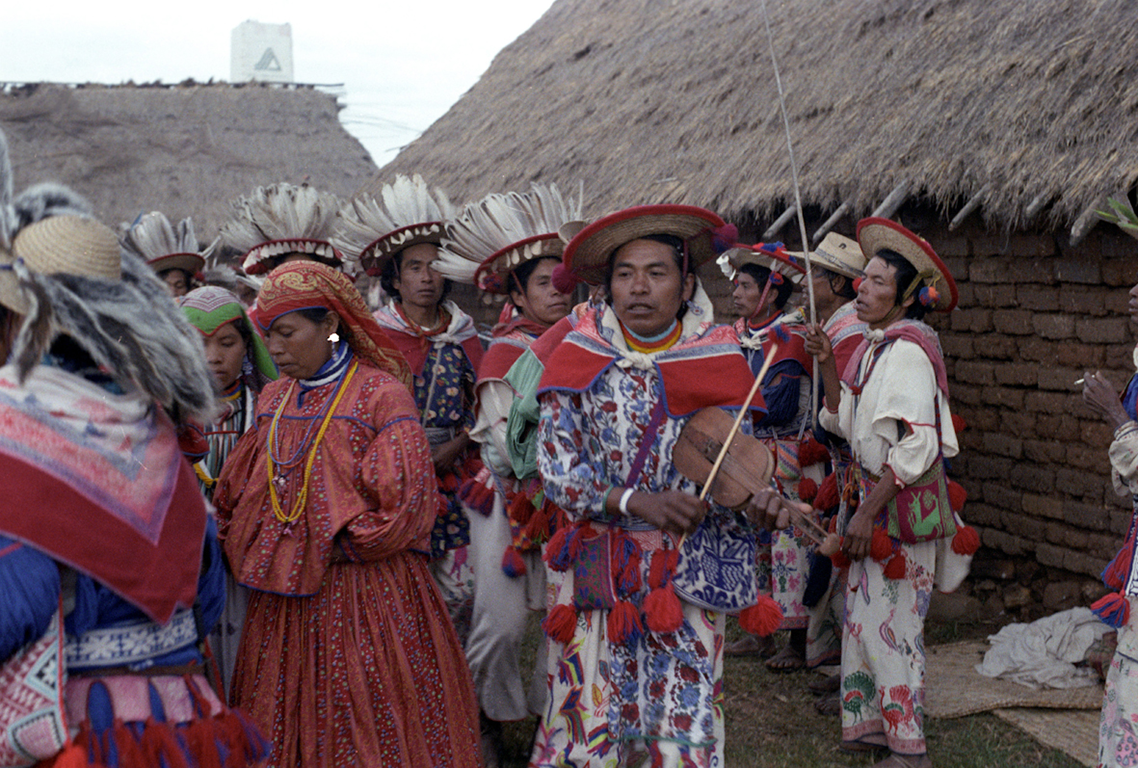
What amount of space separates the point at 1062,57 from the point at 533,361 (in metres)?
3.79

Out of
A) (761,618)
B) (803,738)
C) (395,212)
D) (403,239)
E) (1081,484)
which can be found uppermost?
(395,212)

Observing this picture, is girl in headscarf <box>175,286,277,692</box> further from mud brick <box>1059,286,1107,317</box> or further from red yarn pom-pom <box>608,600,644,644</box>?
mud brick <box>1059,286,1107,317</box>

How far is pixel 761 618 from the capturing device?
3.19 metres

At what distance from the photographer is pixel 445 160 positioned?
14.1m

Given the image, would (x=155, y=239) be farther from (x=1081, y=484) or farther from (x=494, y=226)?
(x=1081, y=484)

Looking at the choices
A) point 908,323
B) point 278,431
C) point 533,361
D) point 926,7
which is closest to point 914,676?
point 908,323

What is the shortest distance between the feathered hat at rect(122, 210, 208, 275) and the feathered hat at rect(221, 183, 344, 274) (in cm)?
51

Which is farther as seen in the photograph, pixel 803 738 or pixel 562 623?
pixel 803 738

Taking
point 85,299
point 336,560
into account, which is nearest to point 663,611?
point 336,560

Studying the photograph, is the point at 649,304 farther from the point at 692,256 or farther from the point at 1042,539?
the point at 1042,539

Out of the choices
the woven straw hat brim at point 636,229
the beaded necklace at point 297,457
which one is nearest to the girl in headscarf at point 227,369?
the beaded necklace at point 297,457

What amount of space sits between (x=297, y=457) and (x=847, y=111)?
205 inches

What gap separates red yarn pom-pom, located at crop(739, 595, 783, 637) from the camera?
125 inches

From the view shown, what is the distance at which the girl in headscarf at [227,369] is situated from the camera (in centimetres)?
365
